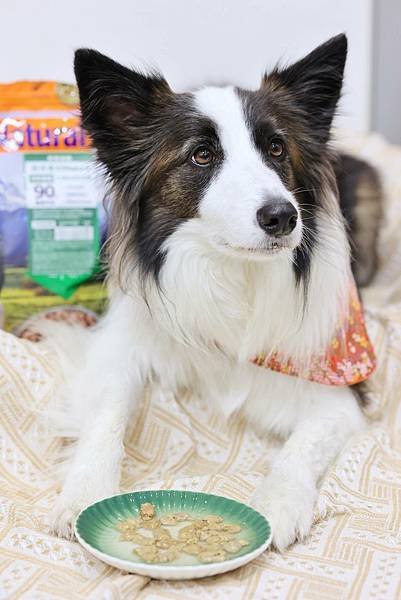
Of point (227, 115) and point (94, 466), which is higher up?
point (227, 115)

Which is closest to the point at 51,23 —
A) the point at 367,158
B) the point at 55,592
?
the point at 367,158

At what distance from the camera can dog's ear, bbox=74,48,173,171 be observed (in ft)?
6.41

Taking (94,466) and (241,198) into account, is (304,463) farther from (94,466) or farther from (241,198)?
(241,198)

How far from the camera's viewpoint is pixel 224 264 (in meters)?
2.05

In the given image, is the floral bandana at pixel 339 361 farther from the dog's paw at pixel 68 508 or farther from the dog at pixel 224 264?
the dog's paw at pixel 68 508

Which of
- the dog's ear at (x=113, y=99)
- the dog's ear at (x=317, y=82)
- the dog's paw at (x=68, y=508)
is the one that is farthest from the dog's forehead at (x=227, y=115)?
the dog's paw at (x=68, y=508)

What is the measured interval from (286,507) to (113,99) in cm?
110

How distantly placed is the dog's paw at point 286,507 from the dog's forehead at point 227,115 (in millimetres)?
833

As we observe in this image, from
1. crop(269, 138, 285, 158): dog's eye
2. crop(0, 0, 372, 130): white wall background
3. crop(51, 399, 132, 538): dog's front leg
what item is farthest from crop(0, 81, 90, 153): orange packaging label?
crop(51, 399, 132, 538): dog's front leg

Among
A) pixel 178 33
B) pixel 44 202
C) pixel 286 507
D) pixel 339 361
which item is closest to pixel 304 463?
pixel 286 507

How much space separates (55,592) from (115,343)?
897mm

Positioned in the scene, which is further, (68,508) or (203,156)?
(203,156)

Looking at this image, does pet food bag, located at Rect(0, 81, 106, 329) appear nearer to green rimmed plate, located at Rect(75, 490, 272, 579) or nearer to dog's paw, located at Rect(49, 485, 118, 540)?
dog's paw, located at Rect(49, 485, 118, 540)

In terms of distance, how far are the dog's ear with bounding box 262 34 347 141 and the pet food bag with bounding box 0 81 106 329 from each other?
0.81 m
